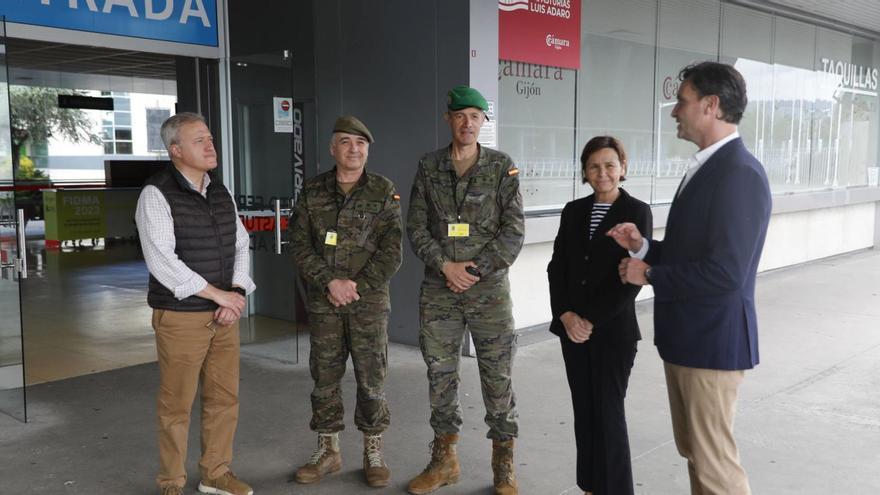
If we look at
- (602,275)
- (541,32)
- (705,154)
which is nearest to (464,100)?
(602,275)

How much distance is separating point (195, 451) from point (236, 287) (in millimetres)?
1117

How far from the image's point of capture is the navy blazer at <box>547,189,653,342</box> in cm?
282

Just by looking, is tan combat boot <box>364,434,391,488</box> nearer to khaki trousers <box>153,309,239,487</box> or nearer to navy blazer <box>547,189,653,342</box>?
khaki trousers <box>153,309,239,487</box>

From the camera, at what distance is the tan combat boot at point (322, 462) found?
3395 mm

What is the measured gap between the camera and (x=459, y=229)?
3.25 metres

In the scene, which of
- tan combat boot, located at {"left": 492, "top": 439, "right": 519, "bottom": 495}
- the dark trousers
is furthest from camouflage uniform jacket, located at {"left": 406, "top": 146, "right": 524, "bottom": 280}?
tan combat boot, located at {"left": 492, "top": 439, "right": 519, "bottom": 495}

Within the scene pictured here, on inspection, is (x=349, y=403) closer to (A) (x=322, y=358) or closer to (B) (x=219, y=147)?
(A) (x=322, y=358)

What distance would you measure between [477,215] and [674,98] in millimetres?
5799

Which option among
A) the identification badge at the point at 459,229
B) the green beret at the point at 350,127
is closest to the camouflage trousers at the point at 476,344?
the identification badge at the point at 459,229

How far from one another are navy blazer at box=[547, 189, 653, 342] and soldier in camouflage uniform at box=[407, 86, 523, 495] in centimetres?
36

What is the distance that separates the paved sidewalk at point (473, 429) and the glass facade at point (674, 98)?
1878mm

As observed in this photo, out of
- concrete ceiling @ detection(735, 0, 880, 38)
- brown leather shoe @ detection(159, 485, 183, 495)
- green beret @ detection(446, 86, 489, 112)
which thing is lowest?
brown leather shoe @ detection(159, 485, 183, 495)

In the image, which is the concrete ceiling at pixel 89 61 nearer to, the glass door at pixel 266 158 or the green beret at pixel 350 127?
the glass door at pixel 266 158

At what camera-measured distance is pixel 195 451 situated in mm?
3801
